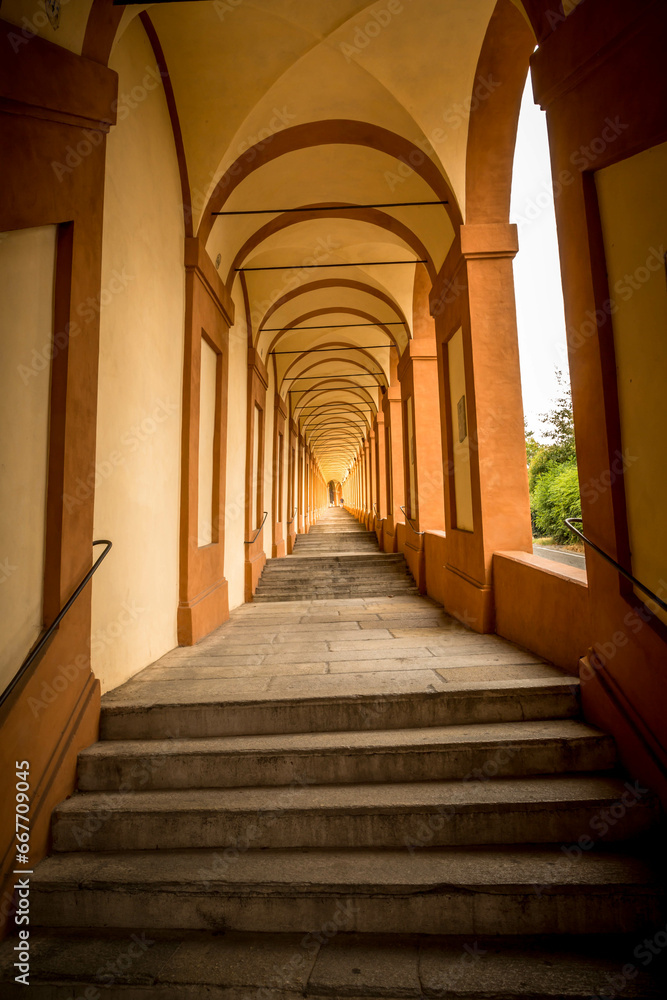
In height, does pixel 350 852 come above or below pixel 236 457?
below

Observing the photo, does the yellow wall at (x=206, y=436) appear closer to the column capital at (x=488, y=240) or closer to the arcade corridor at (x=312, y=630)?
the arcade corridor at (x=312, y=630)

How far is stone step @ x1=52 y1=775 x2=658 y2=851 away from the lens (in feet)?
8.11

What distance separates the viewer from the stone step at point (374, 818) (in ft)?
8.11

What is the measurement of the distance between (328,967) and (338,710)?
1211 millimetres

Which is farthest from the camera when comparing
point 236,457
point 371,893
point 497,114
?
point 236,457

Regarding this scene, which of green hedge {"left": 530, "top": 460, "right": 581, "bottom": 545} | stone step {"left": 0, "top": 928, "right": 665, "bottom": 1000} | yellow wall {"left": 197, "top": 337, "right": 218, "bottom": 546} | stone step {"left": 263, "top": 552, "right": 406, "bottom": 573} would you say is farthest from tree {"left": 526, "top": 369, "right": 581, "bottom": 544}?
stone step {"left": 0, "top": 928, "right": 665, "bottom": 1000}

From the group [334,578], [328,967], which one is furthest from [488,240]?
[334,578]

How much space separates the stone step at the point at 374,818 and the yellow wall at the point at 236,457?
463 centimetres

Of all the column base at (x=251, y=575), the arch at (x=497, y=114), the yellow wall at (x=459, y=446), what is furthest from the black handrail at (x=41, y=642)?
the column base at (x=251, y=575)

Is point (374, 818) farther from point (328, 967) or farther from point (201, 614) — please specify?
point (201, 614)

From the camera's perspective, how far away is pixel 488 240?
5.12m

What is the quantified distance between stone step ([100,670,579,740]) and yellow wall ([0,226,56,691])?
91cm

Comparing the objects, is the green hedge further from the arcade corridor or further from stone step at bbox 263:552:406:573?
the arcade corridor

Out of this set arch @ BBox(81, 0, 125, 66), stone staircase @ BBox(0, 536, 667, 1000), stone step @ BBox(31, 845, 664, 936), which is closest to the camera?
stone staircase @ BBox(0, 536, 667, 1000)
